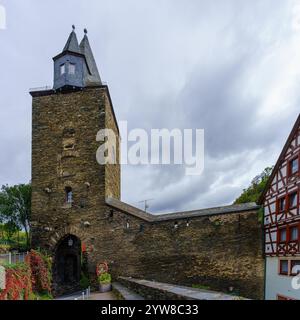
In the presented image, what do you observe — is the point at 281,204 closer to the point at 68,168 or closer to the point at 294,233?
the point at 294,233

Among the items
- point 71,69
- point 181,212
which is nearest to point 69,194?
point 181,212

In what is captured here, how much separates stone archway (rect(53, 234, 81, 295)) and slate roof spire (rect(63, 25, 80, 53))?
427 inches

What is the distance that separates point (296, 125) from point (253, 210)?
439 cm

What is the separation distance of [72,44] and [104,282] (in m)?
13.7

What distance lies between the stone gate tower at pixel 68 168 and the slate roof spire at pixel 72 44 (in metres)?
0.27

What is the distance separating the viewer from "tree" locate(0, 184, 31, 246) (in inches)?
1071

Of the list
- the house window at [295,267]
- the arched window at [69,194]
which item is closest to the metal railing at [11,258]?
the arched window at [69,194]

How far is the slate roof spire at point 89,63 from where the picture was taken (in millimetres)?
16250

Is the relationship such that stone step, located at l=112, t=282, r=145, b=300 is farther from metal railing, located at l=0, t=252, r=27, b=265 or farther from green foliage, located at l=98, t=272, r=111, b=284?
metal railing, located at l=0, t=252, r=27, b=265

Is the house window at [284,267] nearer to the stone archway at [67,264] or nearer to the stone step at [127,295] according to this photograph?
the stone step at [127,295]

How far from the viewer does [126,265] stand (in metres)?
12.5
